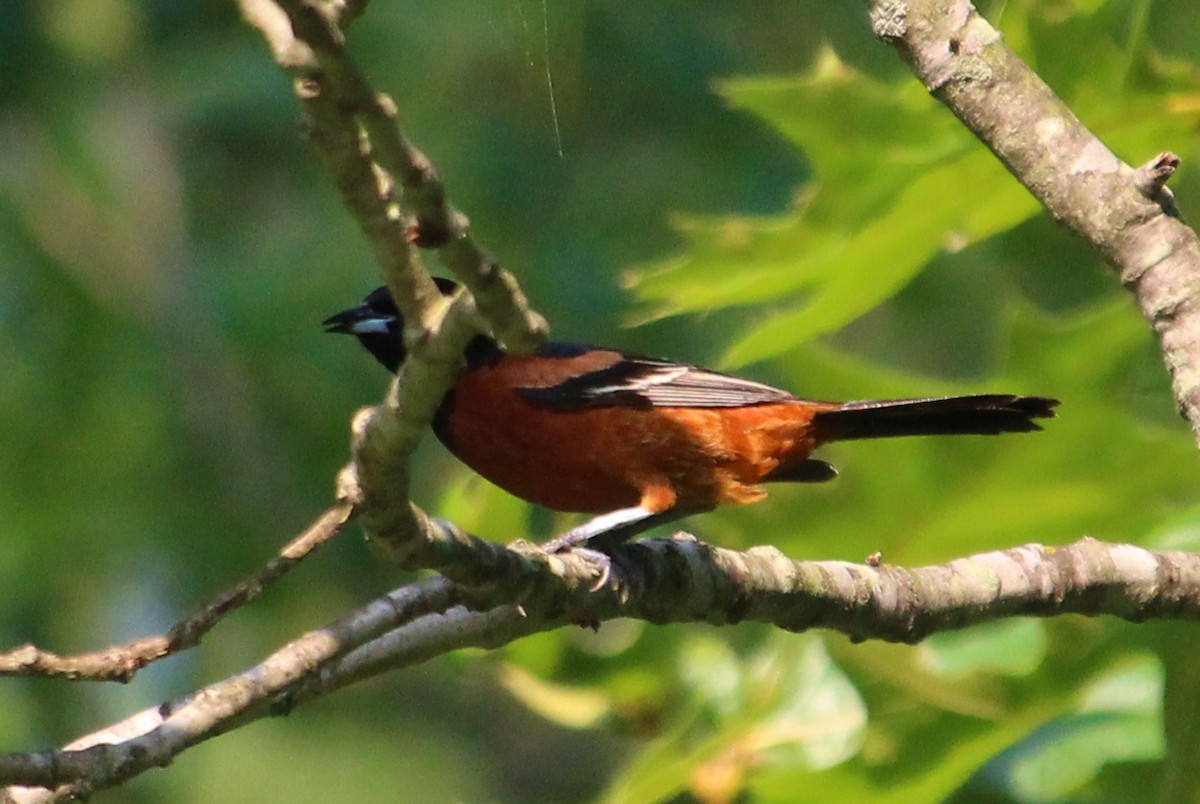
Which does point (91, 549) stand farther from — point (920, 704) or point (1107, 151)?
point (1107, 151)

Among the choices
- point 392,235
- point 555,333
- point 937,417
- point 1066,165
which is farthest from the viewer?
point 555,333

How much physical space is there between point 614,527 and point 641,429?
0.97ft

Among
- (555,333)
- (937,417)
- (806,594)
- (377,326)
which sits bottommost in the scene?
A: (806,594)

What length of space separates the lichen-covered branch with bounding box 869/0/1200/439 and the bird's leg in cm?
93

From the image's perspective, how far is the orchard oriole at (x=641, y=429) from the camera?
11.2ft

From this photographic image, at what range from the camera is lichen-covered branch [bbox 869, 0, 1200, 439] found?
236cm

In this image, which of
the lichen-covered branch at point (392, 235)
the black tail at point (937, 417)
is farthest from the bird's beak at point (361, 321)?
the lichen-covered branch at point (392, 235)

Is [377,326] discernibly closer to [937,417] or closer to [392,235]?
[937,417]

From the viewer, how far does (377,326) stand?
3945mm

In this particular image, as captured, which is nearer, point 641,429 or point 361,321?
point 641,429

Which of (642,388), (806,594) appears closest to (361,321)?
(642,388)

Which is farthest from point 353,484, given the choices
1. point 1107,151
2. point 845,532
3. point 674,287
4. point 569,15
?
point 569,15

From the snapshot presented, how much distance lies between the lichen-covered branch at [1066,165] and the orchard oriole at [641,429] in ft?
2.62

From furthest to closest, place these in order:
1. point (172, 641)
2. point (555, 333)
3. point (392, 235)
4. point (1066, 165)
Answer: point (555, 333) → point (1066, 165) → point (172, 641) → point (392, 235)
